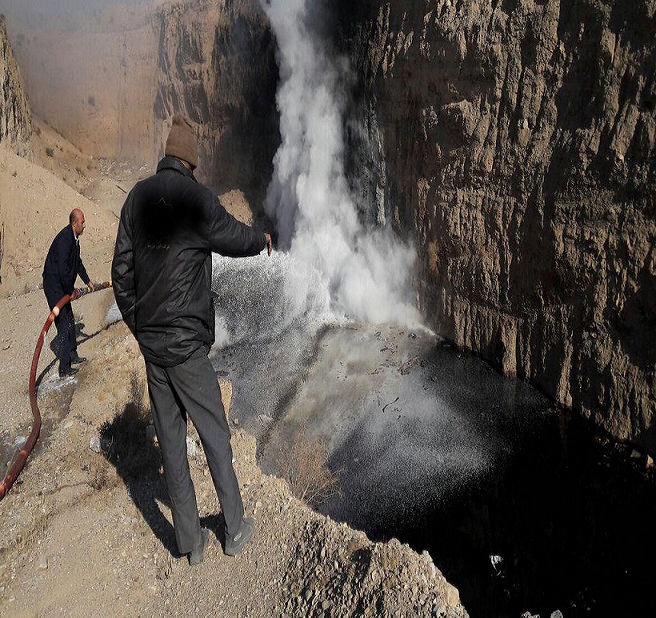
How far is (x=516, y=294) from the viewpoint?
653 cm

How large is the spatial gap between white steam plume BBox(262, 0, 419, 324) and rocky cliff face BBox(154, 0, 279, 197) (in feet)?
4.02

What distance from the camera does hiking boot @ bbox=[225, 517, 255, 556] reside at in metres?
3.12

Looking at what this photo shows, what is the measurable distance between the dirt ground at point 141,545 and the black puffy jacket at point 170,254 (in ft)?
3.99

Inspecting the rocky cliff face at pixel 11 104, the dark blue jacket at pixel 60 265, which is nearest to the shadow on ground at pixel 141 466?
the dark blue jacket at pixel 60 265

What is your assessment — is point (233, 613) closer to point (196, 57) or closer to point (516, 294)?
point (516, 294)

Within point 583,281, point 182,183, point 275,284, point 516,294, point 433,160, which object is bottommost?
point 275,284

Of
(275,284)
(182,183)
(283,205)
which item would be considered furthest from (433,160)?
(182,183)

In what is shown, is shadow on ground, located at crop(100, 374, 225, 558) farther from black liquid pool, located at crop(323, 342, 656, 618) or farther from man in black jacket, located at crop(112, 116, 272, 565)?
black liquid pool, located at crop(323, 342, 656, 618)

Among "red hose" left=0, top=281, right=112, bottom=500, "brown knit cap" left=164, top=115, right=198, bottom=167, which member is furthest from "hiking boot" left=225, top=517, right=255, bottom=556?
"brown knit cap" left=164, top=115, right=198, bottom=167

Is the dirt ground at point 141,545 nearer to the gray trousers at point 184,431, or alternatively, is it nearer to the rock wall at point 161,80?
the gray trousers at point 184,431

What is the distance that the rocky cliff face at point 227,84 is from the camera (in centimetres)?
1221

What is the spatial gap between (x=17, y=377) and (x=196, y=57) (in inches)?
423

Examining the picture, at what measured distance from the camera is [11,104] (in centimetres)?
1406

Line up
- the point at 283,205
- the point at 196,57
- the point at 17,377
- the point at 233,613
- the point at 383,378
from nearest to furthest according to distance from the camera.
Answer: the point at 233,613 < the point at 17,377 < the point at 383,378 < the point at 283,205 < the point at 196,57
